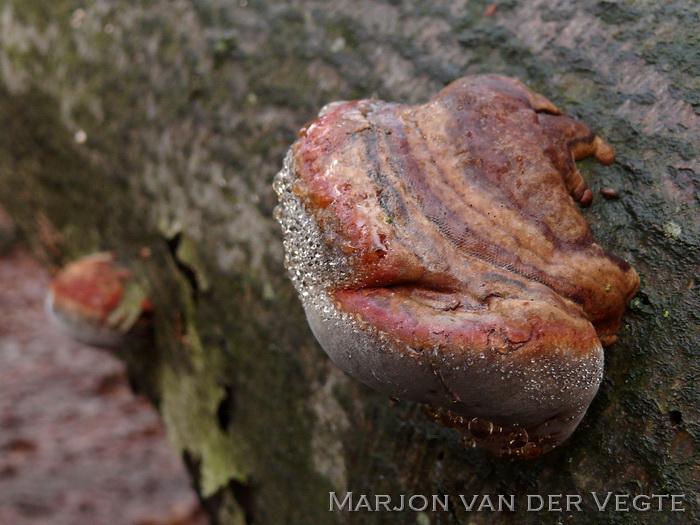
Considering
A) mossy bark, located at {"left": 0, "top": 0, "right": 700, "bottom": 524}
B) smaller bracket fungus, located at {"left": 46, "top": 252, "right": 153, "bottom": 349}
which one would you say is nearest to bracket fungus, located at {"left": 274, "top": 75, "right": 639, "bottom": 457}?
mossy bark, located at {"left": 0, "top": 0, "right": 700, "bottom": 524}

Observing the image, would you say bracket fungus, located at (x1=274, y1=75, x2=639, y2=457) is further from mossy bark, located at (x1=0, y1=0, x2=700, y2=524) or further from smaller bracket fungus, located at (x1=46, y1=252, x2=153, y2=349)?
smaller bracket fungus, located at (x1=46, y1=252, x2=153, y2=349)

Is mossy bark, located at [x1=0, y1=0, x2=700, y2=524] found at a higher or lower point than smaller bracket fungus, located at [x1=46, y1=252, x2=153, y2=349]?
higher

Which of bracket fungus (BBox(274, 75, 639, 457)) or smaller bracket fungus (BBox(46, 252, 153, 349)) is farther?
smaller bracket fungus (BBox(46, 252, 153, 349))

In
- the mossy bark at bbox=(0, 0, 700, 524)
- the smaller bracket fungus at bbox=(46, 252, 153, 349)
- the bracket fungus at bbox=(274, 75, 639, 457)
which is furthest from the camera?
the smaller bracket fungus at bbox=(46, 252, 153, 349)

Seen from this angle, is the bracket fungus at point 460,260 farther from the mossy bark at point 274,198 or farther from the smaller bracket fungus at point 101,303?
the smaller bracket fungus at point 101,303

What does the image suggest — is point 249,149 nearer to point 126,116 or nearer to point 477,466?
point 126,116

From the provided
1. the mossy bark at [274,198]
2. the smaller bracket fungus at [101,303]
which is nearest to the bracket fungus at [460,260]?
the mossy bark at [274,198]

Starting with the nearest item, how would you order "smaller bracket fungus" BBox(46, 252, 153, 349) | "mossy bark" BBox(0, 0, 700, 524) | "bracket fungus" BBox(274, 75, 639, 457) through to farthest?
"bracket fungus" BBox(274, 75, 639, 457) → "mossy bark" BBox(0, 0, 700, 524) → "smaller bracket fungus" BBox(46, 252, 153, 349)
